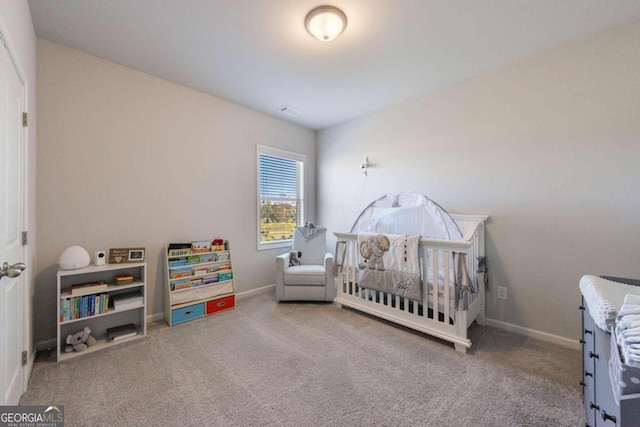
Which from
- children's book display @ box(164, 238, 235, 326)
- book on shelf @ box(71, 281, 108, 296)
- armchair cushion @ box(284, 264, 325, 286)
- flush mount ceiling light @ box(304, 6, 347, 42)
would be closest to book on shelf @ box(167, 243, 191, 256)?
children's book display @ box(164, 238, 235, 326)

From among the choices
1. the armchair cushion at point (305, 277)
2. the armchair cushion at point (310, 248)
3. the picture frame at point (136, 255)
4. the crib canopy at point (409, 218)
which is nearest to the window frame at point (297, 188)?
the armchair cushion at point (310, 248)

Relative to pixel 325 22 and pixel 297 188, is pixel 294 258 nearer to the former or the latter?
pixel 297 188

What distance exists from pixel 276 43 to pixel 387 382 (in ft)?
8.94

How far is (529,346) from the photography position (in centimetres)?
209

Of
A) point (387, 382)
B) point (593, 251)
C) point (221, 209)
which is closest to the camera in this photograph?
point (387, 382)

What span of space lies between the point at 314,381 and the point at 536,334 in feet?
6.85

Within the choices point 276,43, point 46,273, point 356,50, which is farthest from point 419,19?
point 46,273

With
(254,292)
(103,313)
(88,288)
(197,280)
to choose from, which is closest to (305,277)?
(254,292)

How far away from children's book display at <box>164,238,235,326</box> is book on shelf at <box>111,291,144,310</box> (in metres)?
0.27

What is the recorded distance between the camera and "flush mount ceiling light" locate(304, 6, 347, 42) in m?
1.72

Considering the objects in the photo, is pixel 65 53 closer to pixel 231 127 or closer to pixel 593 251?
pixel 231 127

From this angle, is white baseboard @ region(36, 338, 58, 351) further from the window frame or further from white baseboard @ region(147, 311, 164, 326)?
the window frame

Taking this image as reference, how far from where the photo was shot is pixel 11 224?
1.36 meters

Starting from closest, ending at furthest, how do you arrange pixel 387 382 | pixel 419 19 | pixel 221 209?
1. pixel 387 382
2. pixel 419 19
3. pixel 221 209
